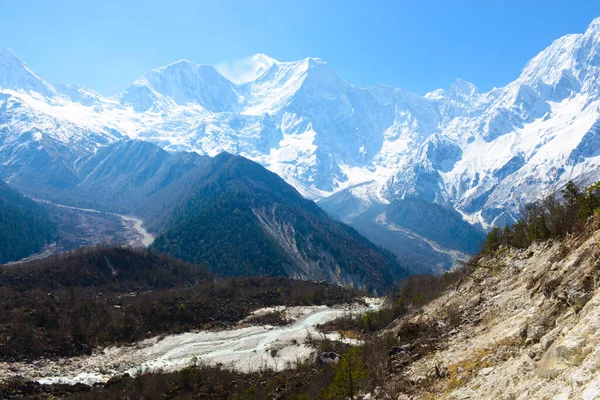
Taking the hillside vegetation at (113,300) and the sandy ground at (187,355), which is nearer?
the sandy ground at (187,355)

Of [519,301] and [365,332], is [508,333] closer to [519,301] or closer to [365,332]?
[519,301]

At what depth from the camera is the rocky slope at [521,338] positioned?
17.7 metres

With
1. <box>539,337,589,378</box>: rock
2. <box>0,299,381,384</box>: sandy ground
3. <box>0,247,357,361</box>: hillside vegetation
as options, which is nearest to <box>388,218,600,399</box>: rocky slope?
<box>539,337,589,378</box>: rock

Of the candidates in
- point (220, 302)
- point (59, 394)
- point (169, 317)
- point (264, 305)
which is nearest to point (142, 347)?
point (169, 317)

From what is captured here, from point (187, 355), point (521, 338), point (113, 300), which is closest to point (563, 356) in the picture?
point (521, 338)

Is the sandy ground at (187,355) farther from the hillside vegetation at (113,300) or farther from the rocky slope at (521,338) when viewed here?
the rocky slope at (521,338)

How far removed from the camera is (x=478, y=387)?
22.8 meters

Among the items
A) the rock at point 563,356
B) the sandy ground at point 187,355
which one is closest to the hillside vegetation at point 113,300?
the sandy ground at point 187,355

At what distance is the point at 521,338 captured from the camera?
25.7 m

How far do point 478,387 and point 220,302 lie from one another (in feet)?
366

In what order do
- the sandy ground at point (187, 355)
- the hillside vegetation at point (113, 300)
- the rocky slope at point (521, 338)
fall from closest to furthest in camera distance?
the rocky slope at point (521, 338)
the sandy ground at point (187, 355)
the hillside vegetation at point (113, 300)

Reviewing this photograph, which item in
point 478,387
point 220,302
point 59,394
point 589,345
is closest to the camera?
point 589,345

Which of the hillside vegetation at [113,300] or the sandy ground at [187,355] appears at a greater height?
the hillside vegetation at [113,300]

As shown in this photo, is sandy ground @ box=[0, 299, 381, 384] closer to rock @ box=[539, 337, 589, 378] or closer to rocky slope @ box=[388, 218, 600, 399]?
rocky slope @ box=[388, 218, 600, 399]
